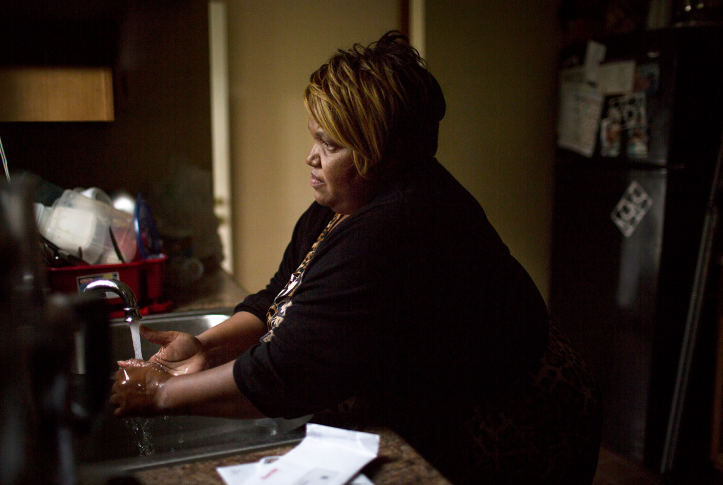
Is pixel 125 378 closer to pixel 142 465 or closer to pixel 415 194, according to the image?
pixel 142 465

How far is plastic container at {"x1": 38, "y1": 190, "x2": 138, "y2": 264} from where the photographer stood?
4.67ft

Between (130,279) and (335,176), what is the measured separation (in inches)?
28.7

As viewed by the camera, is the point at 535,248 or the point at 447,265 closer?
the point at 447,265

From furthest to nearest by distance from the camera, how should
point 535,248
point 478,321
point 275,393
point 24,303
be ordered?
point 535,248 < point 478,321 < point 275,393 < point 24,303

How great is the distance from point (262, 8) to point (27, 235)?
230cm

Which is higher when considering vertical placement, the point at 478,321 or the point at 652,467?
the point at 478,321

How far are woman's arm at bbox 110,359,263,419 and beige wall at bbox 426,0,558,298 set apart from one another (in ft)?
7.04

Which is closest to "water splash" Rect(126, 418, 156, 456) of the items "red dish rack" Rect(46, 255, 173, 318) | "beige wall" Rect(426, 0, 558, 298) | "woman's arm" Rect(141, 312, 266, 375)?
"woman's arm" Rect(141, 312, 266, 375)

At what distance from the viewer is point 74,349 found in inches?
22.9

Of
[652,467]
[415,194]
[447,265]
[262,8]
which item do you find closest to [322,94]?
[415,194]

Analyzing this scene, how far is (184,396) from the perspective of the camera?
2.97 feet

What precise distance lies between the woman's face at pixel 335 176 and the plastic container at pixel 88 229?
647 millimetres

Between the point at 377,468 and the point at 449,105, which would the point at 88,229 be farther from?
the point at 449,105

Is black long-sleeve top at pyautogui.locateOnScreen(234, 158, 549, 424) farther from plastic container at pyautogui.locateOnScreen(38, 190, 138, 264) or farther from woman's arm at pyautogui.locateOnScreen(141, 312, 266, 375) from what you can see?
plastic container at pyautogui.locateOnScreen(38, 190, 138, 264)
